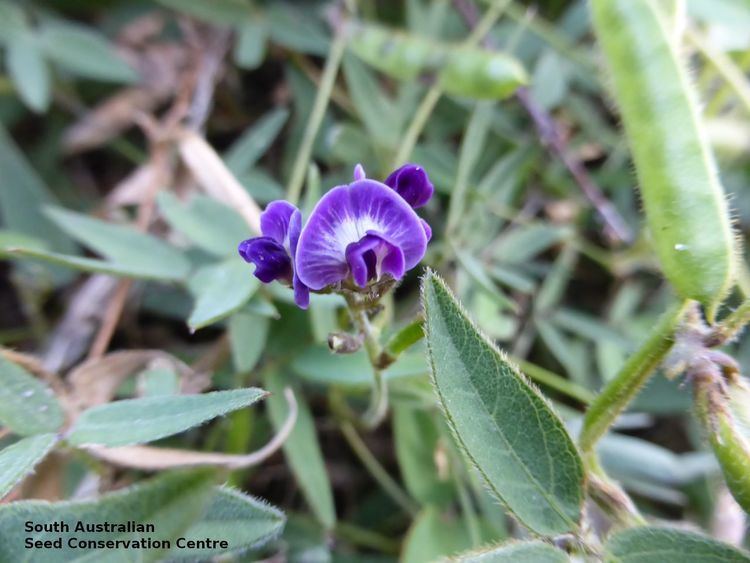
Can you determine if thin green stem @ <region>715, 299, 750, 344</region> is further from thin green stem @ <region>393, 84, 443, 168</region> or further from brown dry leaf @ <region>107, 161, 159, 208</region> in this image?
brown dry leaf @ <region>107, 161, 159, 208</region>

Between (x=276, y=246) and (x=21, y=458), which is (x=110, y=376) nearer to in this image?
(x=21, y=458)

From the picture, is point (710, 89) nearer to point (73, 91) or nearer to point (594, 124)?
point (594, 124)

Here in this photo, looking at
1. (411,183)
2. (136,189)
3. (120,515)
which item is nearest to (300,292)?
(411,183)

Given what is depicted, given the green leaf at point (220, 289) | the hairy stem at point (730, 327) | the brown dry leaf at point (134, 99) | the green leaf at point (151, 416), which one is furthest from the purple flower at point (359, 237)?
the brown dry leaf at point (134, 99)

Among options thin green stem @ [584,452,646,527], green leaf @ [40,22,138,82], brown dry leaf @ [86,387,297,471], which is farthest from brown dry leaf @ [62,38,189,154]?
thin green stem @ [584,452,646,527]

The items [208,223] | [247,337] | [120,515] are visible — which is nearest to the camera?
[120,515]

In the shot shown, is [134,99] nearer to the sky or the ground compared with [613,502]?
nearer to the sky
